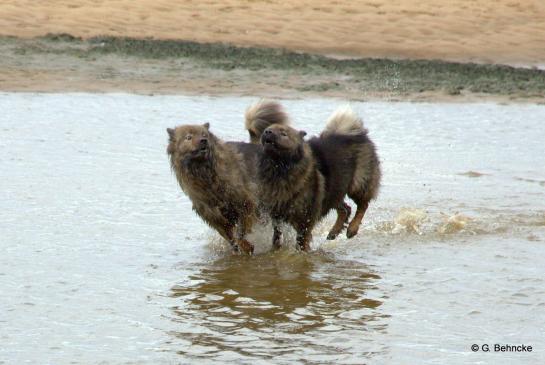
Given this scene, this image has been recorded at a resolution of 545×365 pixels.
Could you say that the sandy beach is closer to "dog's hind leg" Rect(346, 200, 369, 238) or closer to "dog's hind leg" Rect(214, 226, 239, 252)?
"dog's hind leg" Rect(346, 200, 369, 238)

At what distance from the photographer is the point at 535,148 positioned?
1334cm

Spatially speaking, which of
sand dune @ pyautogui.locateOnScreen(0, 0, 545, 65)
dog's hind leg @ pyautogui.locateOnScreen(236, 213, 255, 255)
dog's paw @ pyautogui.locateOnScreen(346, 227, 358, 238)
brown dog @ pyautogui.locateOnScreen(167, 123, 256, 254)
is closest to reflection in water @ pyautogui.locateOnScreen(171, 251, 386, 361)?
dog's hind leg @ pyautogui.locateOnScreen(236, 213, 255, 255)

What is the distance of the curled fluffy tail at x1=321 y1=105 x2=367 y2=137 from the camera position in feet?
29.5

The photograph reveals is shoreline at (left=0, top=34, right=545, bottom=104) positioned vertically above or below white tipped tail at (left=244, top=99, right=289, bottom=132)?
below

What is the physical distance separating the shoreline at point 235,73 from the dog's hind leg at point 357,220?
7.61 meters

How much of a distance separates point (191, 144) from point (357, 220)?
174 centimetres

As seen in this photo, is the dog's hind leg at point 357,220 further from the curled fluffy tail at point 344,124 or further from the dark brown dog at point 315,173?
the curled fluffy tail at point 344,124

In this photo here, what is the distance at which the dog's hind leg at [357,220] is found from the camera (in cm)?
906

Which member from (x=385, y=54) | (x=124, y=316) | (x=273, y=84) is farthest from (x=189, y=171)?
(x=385, y=54)

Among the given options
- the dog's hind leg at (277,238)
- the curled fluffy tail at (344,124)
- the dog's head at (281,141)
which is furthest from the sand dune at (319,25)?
the dog's head at (281,141)

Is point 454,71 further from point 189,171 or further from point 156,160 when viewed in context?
point 189,171

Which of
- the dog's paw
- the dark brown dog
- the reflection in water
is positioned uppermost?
the dark brown dog

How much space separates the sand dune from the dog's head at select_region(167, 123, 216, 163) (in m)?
12.1

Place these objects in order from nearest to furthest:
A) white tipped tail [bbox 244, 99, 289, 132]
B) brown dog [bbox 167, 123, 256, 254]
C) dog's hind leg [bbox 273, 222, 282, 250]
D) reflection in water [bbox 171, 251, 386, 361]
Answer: reflection in water [bbox 171, 251, 386, 361]
brown dog [bbox 167, 123, 256, 254]
dog's hind leg [bbox 273, 222, 282, 250]
white tipped tail [bbox 244, 99, 289, 132]
